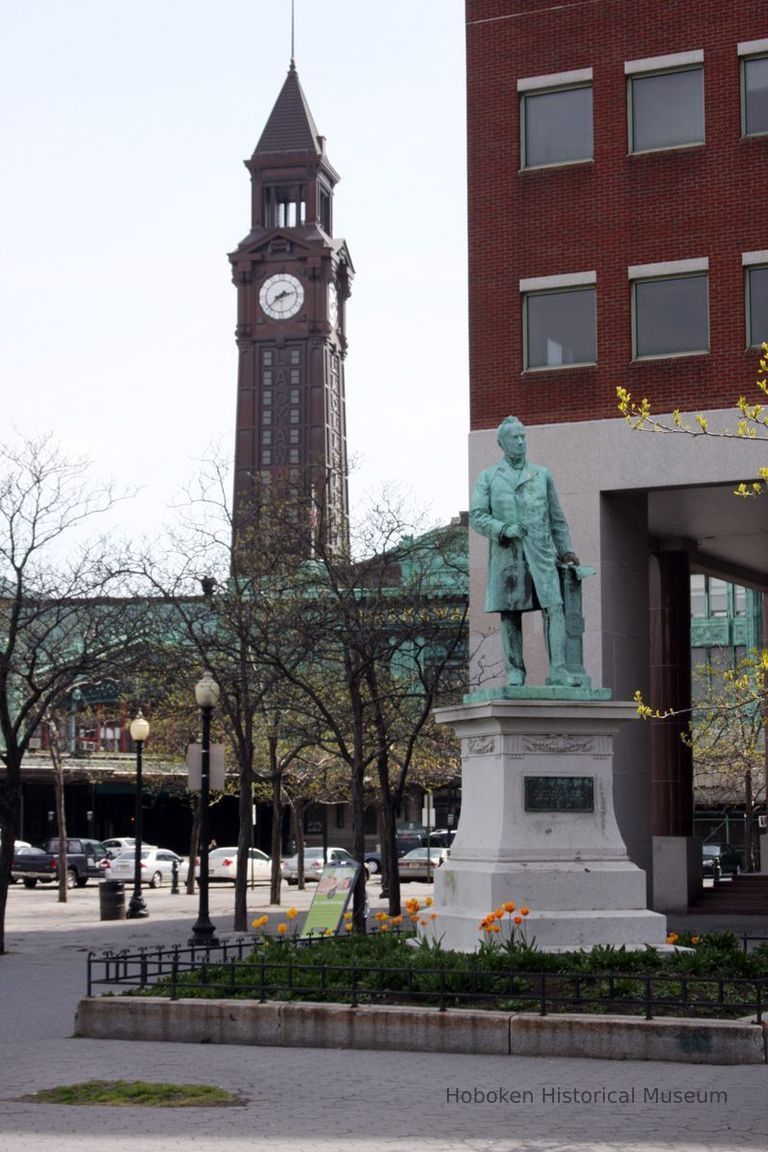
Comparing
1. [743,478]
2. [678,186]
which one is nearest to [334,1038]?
[743,478]

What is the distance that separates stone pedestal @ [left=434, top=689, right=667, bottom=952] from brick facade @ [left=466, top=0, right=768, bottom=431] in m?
14.2

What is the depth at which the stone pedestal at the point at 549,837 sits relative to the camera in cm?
1612

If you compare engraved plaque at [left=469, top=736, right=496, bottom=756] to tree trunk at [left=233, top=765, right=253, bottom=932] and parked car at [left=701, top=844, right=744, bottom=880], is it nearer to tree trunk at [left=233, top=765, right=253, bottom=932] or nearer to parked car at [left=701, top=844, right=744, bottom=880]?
tree trunk at [left=233, top=765, right=253, bottom=932]

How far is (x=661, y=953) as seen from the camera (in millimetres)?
15945

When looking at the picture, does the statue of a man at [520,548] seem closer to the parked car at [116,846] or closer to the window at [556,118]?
the window at [556,118]

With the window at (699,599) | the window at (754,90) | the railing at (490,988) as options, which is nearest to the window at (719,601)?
the window at (699,599)

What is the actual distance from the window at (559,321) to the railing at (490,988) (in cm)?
1747

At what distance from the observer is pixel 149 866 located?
62.6 meters

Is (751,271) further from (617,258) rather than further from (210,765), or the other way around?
(210,765)

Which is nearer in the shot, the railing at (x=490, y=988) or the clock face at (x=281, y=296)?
the railing at (x=490, y=988)

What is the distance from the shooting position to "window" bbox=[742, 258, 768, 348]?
29.7m

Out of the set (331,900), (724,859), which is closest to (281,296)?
(724,859)

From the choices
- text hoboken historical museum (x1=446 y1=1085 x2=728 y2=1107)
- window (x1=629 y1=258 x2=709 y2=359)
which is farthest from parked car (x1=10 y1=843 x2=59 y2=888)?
text hoboken historical museum (x1=446 y1=1085 x2=728 y2=1107)

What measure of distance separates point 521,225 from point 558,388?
3.24m
